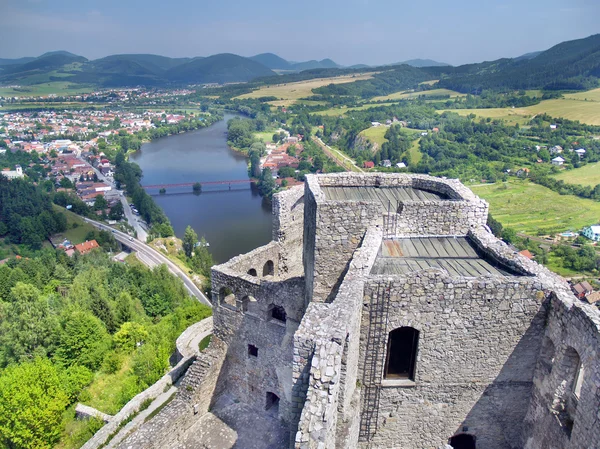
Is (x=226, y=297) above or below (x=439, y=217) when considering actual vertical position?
below

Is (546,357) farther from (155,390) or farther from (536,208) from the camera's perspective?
(536,208)

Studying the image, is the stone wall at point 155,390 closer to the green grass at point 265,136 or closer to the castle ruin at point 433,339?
the castle ruin at point 433,339

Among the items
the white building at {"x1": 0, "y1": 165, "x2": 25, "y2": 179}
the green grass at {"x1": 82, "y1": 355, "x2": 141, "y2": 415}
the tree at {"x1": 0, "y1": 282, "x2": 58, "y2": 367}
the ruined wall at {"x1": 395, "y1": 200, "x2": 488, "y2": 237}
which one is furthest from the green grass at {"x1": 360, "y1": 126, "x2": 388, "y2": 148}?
the ruined wall at {"x1": 395, "y1": 200, "x2": 488, "y2": 237}

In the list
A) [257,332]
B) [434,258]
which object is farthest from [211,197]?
[434,258]

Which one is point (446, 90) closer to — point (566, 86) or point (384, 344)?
point (566, 86)

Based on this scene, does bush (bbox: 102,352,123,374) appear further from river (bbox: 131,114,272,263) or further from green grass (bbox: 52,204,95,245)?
green grass (bbox: 52,204,95,245)

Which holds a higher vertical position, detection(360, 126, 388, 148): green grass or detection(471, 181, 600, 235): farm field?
detection(360, 126, 388, 148): green grass

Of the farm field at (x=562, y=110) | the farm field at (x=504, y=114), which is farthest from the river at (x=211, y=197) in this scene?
the farm field at (x=562, y=110)
